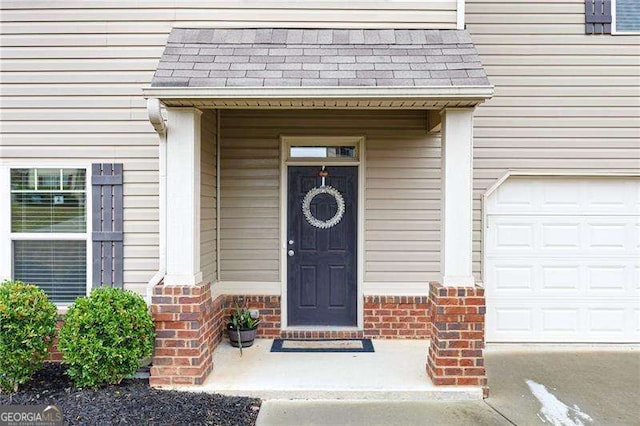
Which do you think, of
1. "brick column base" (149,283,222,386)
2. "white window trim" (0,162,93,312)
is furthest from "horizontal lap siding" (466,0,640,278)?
"white window trim" (0,162,93,312)

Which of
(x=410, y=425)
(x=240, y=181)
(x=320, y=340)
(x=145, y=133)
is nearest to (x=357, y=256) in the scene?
(x=320, y=340)

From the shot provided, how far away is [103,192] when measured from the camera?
14.4 ft

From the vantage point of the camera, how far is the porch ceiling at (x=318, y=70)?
3.59m

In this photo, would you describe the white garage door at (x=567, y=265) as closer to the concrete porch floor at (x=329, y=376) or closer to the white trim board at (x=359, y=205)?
the concrete porch floor at (x=329, y=376)

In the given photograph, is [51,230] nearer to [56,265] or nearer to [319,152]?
[56,265]

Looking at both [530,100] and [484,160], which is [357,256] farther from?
[530,100]

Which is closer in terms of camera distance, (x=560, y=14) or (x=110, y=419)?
(x=110, y=419)

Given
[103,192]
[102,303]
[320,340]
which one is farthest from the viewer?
[320,340]

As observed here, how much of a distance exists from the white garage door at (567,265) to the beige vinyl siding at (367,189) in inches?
36.3

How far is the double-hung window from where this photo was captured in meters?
4.41

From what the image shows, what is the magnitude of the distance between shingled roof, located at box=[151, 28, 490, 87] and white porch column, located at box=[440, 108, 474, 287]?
0.35 m

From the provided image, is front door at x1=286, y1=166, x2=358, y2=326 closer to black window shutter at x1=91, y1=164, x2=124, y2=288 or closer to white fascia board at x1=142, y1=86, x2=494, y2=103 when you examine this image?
white fascia board at x1=142, y1=86, x2=494, y2=103

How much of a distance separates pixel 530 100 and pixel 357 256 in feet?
8.51

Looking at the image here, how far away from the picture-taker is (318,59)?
3.96m
